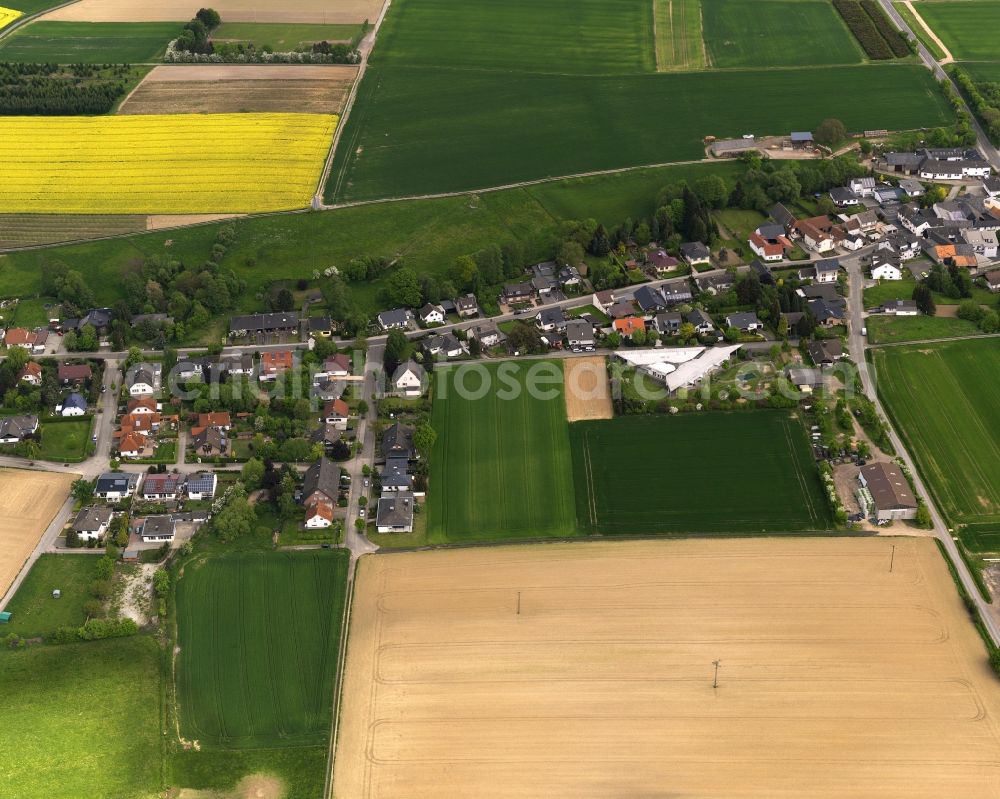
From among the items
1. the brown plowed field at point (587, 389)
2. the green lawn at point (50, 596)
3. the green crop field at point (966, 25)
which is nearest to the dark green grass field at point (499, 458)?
the brown plowed field at point (587, 389)

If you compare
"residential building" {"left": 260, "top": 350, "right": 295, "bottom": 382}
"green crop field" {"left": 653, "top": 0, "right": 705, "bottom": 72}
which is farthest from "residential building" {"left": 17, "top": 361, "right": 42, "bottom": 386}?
"green crop field" {"left": 653, "top": 0, "right": 705, "bottom": 72}

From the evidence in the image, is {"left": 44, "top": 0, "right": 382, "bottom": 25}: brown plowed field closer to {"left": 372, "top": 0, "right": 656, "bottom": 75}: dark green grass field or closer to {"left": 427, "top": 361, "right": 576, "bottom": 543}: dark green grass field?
{"left": 372, "top": 0, "right": 656, "bottom": 75}: dark green grass field

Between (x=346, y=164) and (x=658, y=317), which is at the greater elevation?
(x=346, y=164)

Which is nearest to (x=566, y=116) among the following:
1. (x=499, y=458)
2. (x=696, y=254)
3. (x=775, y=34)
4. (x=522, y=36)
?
(x=522, y=36)

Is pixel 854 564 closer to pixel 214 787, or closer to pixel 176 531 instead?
pixel 214 787

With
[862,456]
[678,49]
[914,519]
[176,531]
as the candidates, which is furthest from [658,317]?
[678,49]

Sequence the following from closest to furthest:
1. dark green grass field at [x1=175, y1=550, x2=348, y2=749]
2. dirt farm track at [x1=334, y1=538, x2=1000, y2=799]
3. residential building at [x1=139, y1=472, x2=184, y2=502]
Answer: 1. dirt farm track at [x1=334, y1=538, x2=1000, y2=799]
2. dark green grass field at [x1=175, y1=550, x2=348, y2=749]
3. residential building at [x1=139, y1=472, x2=184, y2=502]
